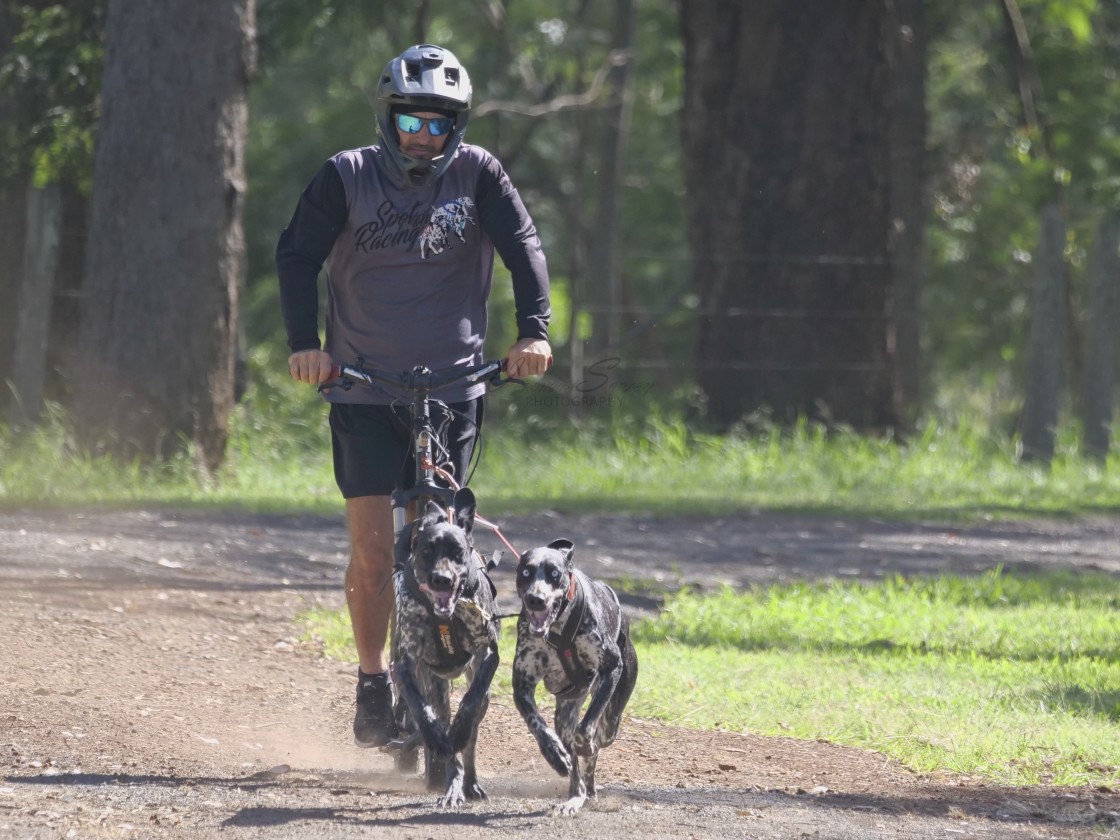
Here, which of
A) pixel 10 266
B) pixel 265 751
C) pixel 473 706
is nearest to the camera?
pixel 473 706

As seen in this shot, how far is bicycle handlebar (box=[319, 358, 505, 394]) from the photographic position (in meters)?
4.99

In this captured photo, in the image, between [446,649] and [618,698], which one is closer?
[446,649]

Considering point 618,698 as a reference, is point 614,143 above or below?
above

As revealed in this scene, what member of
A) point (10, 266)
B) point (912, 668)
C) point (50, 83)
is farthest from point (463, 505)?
point (10, 266)

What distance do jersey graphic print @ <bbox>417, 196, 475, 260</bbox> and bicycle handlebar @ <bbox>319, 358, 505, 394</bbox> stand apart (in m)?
0.37

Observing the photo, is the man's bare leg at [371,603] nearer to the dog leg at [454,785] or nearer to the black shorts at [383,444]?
the black shorts at [383,444]

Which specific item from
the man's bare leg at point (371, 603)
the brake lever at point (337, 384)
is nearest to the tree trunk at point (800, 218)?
the man's bare leg at point (371, 603)

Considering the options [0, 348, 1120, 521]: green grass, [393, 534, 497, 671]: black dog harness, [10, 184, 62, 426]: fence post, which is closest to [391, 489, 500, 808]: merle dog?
[393, 534, 497, 671]: black dog harness

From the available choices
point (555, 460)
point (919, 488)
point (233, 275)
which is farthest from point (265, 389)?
point (919, 488)

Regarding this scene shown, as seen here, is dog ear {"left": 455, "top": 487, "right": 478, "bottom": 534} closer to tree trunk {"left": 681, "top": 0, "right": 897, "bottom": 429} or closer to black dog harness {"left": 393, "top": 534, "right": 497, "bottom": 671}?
black dog harness {"left": 393, "top": 534, "right": 497, "bottom": 671}

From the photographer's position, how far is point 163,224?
11.7 metres

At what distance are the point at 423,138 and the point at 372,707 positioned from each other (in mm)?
1715

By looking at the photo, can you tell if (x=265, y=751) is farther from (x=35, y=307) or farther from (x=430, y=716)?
(x=35, y=307)

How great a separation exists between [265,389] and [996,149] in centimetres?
1513
